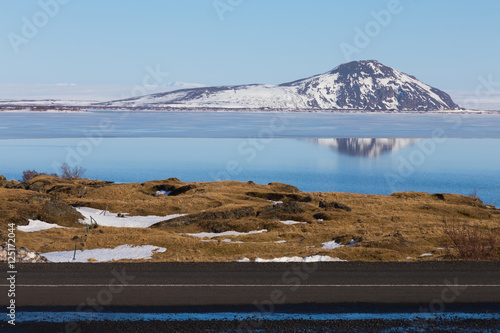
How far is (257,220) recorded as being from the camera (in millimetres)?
31875

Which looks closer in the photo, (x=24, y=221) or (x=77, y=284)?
(x=77, y=284)

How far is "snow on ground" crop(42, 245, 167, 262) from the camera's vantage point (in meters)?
21.4

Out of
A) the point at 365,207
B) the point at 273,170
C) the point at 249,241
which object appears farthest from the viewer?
the point at 273,170

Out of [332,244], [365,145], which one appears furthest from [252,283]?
[365,145]

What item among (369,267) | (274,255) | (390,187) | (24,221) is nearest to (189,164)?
(390,187)

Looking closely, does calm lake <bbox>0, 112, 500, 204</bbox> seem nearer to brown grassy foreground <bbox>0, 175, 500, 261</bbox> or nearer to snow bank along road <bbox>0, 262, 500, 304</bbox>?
brown grassy foreground <bbox>0, 175, 500, 261</bbox>

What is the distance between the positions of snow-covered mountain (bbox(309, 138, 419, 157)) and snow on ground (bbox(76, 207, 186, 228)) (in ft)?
223

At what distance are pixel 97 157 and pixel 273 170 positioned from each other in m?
28.8

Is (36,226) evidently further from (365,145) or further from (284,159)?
(365,145)

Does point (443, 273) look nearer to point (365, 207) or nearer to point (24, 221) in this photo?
point (24, 221)

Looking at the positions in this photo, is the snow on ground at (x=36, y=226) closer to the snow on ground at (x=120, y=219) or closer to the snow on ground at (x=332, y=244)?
the snow on ground at (x=120, y=219)

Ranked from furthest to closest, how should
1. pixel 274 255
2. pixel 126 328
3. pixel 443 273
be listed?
pixel 274 255 < pixel 443 273 < pixel 126 328

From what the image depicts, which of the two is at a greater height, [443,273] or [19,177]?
[443,273]

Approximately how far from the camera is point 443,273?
14.0 m
